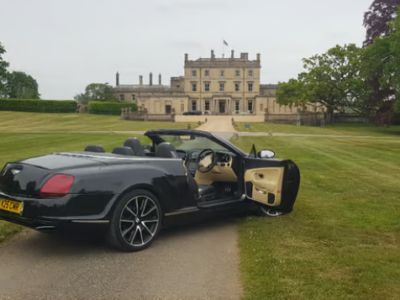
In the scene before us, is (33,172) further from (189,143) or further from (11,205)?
(189,143)

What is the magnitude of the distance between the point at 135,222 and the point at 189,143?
2086 millimetres

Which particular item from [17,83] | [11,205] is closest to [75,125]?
[11,205]

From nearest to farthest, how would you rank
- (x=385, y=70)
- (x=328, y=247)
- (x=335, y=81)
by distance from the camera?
(x=328, y=247), (x=385, y=70), (x=335, y=81)

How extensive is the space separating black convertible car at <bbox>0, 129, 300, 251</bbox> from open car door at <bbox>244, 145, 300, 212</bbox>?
0.05 ft

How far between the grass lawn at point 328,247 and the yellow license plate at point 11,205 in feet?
8.31

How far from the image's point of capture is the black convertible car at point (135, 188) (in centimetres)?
446

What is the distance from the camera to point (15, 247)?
5102mm

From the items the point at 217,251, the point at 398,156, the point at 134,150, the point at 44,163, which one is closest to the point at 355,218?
the point at 217,251

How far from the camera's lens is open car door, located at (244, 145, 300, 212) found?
6074 mm

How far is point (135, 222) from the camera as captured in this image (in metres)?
4.87

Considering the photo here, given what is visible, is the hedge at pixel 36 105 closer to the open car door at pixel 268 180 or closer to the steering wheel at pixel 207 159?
the steering wheel at pixel 207 159

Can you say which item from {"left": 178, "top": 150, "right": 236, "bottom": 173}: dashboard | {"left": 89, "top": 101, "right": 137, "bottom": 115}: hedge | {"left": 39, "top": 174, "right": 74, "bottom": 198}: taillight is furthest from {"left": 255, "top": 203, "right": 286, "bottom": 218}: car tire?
{"left": 89, "top": 101, "right": 137, "bottom": 115}: hedge

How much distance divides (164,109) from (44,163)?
92.4m

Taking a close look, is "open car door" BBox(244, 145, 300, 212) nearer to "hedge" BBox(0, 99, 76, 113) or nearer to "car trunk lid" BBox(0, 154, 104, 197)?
→ "car trunk lid" BBox(0, 154, 104, 197)
